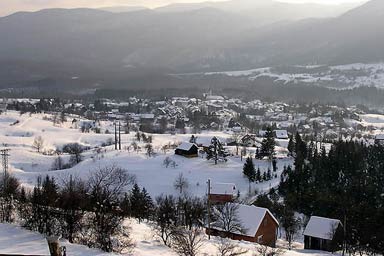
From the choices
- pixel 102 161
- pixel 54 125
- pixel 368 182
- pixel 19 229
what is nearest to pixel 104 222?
pixel 19 229

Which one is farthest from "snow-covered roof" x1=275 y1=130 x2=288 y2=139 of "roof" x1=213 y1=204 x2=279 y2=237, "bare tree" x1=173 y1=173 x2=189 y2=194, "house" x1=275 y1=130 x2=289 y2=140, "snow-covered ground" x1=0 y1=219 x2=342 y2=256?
"snow-covered ground" x1=0 y1=219 x2=342 y2=256

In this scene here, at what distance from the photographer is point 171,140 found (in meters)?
77.1

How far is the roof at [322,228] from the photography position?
1105 inches

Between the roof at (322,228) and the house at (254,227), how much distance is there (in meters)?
2.14

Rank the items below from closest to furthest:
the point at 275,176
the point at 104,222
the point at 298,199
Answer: the point at 104,222
the point at 298,199
the point at 275,176

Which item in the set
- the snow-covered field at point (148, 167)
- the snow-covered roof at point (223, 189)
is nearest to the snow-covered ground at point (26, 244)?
the snow-covered roof at point (223, 189)

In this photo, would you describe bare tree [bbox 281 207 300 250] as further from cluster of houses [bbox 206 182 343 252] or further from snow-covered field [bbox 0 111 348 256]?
cluster of houses [bbox 206 182 343 252]

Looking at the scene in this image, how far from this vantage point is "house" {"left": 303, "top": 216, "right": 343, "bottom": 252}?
28.0 m

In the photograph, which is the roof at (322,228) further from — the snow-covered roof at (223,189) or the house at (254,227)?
the snow-covered roof at (223,189)

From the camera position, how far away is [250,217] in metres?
28.6

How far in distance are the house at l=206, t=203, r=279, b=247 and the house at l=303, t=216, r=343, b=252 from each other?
207 cm

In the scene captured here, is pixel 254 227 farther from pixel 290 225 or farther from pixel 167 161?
pixel 167 161

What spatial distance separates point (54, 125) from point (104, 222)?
83912 millimetres

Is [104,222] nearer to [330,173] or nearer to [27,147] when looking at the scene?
[330,173]
